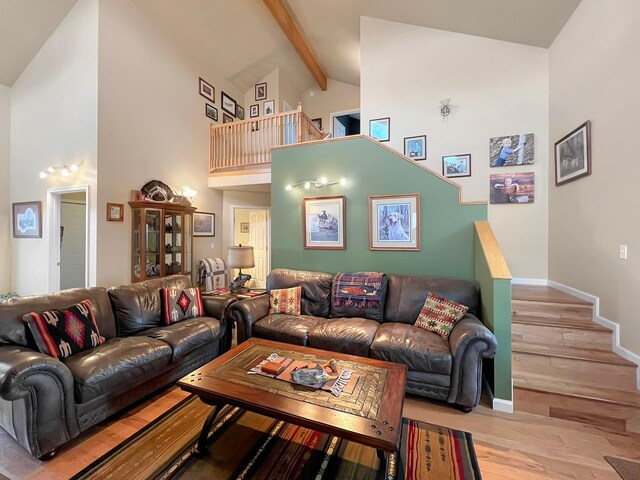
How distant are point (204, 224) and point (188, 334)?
3429 millimetres

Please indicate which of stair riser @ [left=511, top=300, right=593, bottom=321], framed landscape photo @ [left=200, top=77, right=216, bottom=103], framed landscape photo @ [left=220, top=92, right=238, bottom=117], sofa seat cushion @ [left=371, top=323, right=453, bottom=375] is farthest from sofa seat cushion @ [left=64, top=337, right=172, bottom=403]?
framed landscape photo @ [left=220, top=92, right=238, bottom=117]

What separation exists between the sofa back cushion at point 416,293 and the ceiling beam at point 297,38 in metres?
5.16

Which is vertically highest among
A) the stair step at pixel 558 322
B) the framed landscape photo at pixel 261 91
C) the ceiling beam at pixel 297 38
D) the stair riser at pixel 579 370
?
the ceiling beam at pixel 297 38

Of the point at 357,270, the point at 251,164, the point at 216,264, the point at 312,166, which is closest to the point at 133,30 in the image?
the point at 251,164

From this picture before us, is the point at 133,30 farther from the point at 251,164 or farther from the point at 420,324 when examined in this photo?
the point at 420,324

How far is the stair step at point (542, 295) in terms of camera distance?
290cm

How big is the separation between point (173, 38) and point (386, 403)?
6.29 m

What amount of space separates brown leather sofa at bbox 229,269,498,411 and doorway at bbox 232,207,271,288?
3543 mm

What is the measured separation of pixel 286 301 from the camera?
129 inches

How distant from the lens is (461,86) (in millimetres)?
4188

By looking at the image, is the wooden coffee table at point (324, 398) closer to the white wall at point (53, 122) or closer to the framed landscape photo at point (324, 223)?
the framed landscape photo at point (324, 223)

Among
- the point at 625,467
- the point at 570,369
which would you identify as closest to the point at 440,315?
the point at 570,369

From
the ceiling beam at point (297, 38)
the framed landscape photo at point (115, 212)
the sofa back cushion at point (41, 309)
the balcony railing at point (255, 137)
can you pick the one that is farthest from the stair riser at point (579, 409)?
the ceiling beam at point (297, 38)

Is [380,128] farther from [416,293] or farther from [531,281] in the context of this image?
[531,281]
